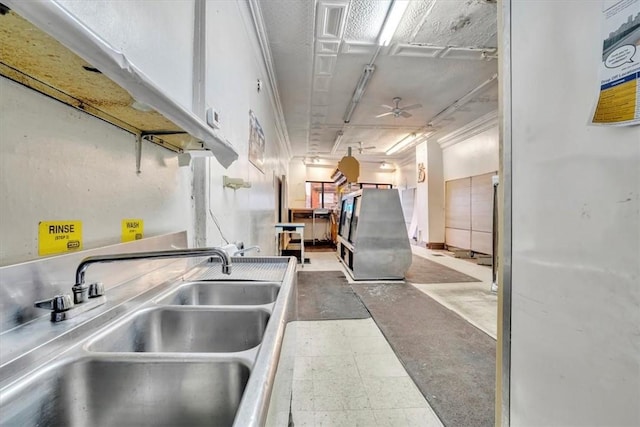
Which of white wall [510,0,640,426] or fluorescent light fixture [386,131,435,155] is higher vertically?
fluorescent light fixture [386,131,435,155]

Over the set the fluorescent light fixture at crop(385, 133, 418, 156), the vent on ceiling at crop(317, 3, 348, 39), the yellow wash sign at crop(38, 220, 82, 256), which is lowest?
the yellow wash sign at crop(38, 220, 82, 256)

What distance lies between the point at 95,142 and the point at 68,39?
0.53 metres

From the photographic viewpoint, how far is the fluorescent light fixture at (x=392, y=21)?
271 centimetres

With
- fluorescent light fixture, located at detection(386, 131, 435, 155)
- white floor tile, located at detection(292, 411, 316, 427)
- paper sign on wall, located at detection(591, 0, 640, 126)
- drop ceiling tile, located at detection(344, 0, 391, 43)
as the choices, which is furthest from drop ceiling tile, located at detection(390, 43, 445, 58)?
white floor tile, located at detection(292, 411, 316, 427)

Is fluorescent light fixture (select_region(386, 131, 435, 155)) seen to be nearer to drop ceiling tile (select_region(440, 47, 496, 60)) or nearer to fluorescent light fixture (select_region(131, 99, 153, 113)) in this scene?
drop ceiling tile (select_region(440, 47, 496, 60))

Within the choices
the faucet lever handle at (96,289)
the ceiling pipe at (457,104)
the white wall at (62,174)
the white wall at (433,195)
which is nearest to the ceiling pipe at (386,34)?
the ceiling pipe at (457,104)

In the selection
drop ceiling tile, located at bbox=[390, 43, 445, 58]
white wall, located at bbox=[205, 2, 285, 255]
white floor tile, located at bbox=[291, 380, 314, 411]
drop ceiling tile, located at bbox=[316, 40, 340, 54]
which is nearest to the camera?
white floor tile, located at bbox=[291, 380, 314, 411]

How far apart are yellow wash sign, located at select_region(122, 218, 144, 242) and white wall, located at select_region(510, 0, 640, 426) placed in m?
1.44

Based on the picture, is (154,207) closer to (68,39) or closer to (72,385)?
(72,385)

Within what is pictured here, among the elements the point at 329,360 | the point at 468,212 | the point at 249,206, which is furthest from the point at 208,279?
the point at 468,212

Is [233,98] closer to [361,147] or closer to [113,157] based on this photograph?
[113,157]

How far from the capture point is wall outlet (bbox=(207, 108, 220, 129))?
162 centimetres

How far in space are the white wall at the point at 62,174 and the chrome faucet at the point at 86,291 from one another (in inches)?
4.7

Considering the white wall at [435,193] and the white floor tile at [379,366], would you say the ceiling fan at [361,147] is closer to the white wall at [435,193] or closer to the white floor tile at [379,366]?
the white wall at [435,193]
